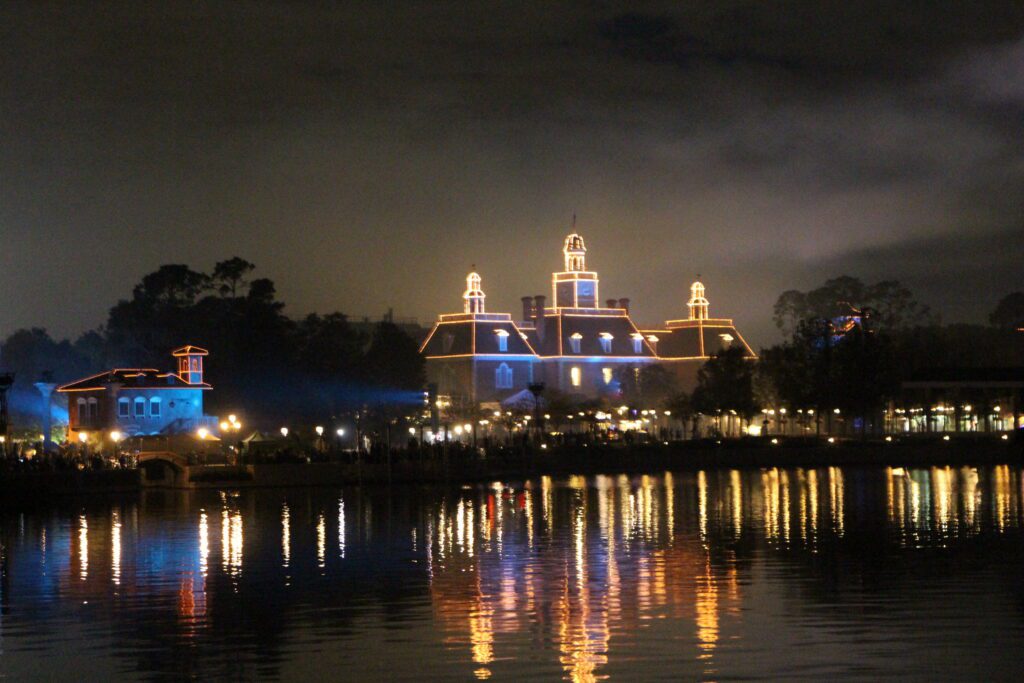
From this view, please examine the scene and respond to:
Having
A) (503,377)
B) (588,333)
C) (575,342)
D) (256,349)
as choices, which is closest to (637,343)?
(588,333)

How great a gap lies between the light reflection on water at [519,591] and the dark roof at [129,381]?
27.7 metres

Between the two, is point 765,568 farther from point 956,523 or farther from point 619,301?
point 619,301

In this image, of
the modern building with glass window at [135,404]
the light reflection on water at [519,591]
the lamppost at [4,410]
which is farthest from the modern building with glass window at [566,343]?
the light reflection on water at [519,591]

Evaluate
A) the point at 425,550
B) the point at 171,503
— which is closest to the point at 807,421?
the point at 171,503

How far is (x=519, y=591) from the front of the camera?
2889cm

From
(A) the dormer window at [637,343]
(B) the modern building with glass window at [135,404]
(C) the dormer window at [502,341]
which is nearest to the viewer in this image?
(B) the modern building with glass window at [135,404]

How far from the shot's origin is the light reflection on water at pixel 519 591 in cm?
2162

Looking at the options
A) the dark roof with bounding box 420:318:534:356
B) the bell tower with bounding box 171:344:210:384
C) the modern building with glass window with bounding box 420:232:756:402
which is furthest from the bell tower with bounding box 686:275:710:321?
the bell tower with bounding box 171:344:210:384

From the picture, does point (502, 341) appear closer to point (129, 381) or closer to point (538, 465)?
point (538, 465)

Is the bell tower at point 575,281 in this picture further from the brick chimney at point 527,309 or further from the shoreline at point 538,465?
the shoreline at point 538,465

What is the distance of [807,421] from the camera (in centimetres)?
11162

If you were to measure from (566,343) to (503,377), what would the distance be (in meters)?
7.16

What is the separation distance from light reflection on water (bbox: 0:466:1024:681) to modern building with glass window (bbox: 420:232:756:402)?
191 ft

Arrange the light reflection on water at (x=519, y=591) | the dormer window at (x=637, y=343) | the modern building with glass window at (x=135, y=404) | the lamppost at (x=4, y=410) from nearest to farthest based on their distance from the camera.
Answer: the light reflection on water at (x=519, y=591) < the lamppost at (x=4, y=410) < the modern building with glass window at (x=135, y=404) < the dormer window at (x=637, y=343)
